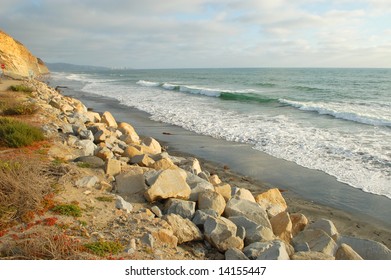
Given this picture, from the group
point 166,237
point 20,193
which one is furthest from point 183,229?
point 20,193

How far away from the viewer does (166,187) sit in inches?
215

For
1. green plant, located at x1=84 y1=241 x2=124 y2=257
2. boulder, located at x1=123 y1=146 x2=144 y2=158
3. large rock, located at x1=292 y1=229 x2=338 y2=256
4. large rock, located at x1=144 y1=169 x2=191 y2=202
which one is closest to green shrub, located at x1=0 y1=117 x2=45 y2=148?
boulder, located at x1=123 y1=146 x2=144 y2=158

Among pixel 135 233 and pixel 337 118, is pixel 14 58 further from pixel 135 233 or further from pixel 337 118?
pixel 135 233

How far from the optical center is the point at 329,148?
11055 millimetres

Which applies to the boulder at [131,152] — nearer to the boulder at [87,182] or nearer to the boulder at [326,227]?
the boulder at [87,182]

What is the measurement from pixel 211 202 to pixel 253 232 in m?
0.90

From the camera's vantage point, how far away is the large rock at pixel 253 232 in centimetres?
475

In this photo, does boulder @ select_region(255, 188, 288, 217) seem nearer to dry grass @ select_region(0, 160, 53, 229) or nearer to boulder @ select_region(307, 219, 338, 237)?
boulder @ select_region(307, 219, 338, 237)

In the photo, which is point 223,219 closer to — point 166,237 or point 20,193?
point 166,237

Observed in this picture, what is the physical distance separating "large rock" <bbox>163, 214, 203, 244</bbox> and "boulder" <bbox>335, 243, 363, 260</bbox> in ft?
6.56

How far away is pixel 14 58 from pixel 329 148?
114 feet

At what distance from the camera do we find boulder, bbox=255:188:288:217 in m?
6.31

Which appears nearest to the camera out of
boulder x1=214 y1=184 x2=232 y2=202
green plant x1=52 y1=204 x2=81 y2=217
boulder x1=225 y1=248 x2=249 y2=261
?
boulder x1=225 y1=248 x2=249 y2=261

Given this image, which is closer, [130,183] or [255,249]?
[255,249]
